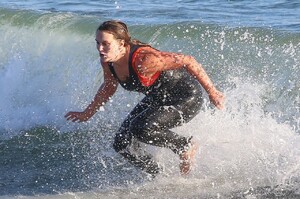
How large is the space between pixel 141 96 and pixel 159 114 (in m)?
2.67

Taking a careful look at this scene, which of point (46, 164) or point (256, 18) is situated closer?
point (46, 164)

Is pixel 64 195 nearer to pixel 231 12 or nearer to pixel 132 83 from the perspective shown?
pixel 132 83

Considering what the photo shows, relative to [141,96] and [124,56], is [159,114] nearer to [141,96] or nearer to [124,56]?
[124,56]

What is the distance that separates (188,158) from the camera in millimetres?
5781

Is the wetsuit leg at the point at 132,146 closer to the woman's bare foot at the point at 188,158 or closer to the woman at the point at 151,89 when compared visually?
the woman at the point at 151,89

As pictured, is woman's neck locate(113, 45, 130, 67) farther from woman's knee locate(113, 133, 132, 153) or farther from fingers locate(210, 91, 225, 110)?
fingers locate(210, 91, 225, 110)

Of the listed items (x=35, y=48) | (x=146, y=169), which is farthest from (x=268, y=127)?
(x=35, y=48)

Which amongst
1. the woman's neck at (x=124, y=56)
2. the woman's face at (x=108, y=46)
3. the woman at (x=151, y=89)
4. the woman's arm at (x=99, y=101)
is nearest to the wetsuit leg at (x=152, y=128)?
the woman at (x=151, y=89)

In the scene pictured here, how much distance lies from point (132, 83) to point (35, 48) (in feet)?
18.4

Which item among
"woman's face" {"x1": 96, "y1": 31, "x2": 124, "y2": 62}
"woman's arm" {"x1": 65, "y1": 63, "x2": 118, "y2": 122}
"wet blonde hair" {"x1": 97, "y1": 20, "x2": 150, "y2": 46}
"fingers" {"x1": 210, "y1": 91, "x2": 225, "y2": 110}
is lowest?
"woman's arm" {"x1": 65, "y1": 63, "x2": 118, "y2": 122}

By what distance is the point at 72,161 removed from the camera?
21.7 ft

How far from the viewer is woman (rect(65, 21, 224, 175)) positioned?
5.24m

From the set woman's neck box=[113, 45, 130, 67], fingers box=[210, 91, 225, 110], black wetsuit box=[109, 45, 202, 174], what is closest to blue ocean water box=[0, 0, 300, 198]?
black wetsuit box=[109, 45, 202, 174]

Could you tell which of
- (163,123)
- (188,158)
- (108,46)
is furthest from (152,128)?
(108,46)
